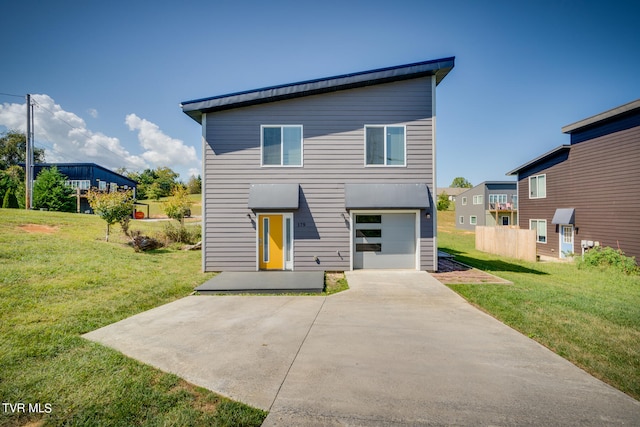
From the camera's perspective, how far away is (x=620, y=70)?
15680mm

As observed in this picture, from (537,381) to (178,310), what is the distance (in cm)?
635

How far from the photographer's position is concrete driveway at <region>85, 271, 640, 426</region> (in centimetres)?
270

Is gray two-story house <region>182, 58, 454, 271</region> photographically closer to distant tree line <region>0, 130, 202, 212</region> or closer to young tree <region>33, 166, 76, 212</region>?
distant tree line <region>0, 130, 202, 212</region>

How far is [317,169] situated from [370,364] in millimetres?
7017

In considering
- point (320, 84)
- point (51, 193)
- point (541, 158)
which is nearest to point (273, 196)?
point (320, 84)

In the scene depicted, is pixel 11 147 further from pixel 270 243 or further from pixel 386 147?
pixel 386 147

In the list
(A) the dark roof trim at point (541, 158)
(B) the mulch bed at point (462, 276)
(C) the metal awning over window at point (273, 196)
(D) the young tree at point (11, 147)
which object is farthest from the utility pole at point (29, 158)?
(D) the young tree at point (11, 147)

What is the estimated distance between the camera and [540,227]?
18234 mm

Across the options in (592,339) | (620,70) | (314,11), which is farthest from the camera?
(620,70)

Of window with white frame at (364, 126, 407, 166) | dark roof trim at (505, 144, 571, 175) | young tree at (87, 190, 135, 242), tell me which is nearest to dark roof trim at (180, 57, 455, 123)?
window with white frame at (364, 126, 407, 166)

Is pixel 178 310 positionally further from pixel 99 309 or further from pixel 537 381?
pixel 537 381

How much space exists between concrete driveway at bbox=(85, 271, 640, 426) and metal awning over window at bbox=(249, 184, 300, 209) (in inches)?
154

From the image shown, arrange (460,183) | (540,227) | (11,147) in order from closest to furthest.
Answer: (540,227), (11,147), (460,183)

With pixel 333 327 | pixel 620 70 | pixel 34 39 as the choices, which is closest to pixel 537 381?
pixel 333 327
